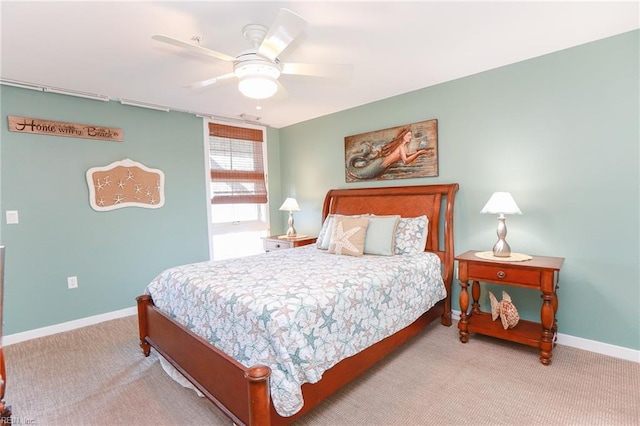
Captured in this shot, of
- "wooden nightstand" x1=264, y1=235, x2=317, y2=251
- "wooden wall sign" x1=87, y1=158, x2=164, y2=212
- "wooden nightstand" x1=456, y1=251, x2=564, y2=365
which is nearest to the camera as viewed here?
"wooden nightstand" x1=456, y1=251, x2=564, y2=365

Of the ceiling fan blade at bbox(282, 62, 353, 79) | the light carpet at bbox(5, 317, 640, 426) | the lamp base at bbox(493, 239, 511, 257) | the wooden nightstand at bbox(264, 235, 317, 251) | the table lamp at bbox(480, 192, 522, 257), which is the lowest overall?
the light carpet at bbox(5, 317, 640, 426)

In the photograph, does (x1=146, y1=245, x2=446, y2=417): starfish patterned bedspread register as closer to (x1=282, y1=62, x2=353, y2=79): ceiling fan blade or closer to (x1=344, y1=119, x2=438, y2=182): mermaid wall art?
(x1=344, y1=119, x2=438, y2=182): mermaid wall art

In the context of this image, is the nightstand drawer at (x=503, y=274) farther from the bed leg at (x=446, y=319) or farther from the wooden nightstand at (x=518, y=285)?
the bed leg at (x=446, y=319)

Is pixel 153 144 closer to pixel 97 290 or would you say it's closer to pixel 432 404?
pixel 97 290

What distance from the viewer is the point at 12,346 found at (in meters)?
2.91

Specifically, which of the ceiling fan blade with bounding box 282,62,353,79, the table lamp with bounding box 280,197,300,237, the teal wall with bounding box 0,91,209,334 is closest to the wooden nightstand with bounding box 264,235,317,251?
the table lamp with bounding box 280,197,300,237

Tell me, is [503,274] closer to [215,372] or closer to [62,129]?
[215,372]

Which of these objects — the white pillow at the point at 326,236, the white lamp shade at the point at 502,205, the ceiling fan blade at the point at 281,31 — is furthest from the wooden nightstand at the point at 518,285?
the ceiling fan blade at the point at 281,31

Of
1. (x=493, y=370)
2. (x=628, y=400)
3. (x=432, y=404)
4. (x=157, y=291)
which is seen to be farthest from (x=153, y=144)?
(x=628, y=400)

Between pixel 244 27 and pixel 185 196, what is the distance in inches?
100

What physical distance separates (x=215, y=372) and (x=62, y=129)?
3.00m

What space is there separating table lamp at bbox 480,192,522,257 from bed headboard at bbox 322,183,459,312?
0.48 m

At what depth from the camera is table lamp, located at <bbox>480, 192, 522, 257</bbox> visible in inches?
101

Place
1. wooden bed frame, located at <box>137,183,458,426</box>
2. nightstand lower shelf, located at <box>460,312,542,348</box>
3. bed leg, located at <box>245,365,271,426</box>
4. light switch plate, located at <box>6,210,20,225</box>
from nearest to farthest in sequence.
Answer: bed leg, located at <box>245,365,271,426</box>, wooden bed frame, located at <box>137,183,458,426</box>, nightstand lower shelf, located at <box>460,312,542,348</box>, light switch plate, located at <box>6,210,20,225</box>
